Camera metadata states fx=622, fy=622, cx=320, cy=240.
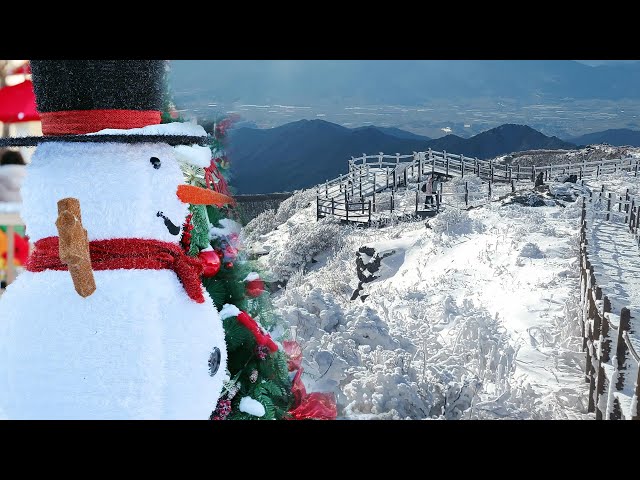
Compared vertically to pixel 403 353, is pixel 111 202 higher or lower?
higher

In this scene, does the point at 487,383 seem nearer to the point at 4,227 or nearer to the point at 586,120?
the point at 586,120

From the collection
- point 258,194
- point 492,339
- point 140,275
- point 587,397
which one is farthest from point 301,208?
point 587,397

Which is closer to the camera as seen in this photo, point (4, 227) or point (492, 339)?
point (492, 339)

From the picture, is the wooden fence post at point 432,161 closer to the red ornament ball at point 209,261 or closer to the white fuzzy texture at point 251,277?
the white fuzzy texture at point 251,277

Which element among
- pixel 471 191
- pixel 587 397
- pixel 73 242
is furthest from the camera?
pixel 471 191

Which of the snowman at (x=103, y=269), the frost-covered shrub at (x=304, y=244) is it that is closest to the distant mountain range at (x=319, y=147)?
the frost-covered shrub at (x=304, y=244)

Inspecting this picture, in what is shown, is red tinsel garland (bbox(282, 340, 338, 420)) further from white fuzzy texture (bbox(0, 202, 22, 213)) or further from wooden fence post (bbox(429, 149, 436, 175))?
white fuzzy texture (bbox(0, 202, 22, 213))

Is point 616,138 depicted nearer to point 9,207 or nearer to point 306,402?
point 306,402

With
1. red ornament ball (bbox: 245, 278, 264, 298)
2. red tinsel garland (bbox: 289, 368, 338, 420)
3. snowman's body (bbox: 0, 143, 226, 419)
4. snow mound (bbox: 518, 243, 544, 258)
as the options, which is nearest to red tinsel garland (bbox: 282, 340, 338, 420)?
red tinsel garland (bbox: 289, 368, 338, 420)
